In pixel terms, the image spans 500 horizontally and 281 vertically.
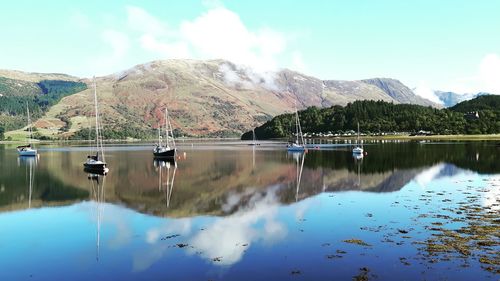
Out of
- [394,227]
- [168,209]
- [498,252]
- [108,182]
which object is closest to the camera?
[498,252]

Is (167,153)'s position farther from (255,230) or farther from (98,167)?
(255,230)

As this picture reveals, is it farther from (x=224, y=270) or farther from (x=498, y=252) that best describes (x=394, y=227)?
(x=224, y=270)

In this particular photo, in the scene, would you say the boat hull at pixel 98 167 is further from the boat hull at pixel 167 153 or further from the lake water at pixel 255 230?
the boat hull at pixel 167 153

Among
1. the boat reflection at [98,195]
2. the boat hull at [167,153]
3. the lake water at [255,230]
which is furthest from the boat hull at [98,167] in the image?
→ the boat hull at [167,153]

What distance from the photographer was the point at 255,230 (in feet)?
114

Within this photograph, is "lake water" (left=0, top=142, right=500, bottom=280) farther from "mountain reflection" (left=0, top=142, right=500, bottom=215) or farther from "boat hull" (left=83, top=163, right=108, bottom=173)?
"boat hull" (left=83, top=163, right=108, bottom=173)

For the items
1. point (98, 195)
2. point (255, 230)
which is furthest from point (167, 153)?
point (255, 230)

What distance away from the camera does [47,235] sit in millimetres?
34688

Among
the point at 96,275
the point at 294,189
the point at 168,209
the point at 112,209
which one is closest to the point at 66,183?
the point at 112,209

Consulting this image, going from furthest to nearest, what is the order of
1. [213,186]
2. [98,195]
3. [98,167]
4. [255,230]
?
[98,167]
[213,186]
[98,195]
[255,230]

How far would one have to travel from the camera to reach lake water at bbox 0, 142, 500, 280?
2469cm

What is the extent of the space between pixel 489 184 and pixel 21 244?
179 ft

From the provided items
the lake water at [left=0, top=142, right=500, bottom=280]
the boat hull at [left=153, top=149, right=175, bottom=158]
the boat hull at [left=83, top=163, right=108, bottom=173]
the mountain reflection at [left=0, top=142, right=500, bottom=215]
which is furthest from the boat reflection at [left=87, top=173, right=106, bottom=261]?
the boat hull at [left=153, top=149, right=175, bottom=158]

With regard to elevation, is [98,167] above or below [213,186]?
above
